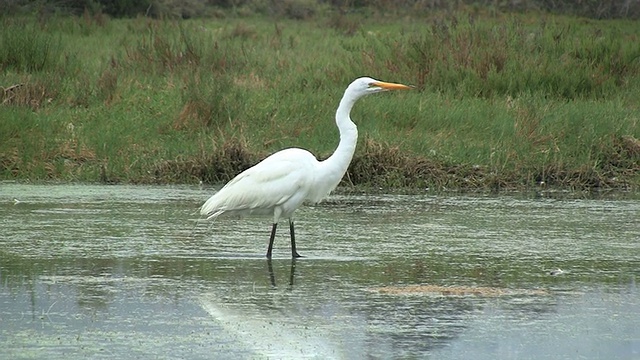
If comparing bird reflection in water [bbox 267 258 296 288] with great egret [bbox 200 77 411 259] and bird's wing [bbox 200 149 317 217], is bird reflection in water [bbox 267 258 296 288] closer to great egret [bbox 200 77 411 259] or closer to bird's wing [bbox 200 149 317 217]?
great egret [bbox 200 77 411 259]

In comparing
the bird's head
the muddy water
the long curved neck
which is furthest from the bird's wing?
the bird's head

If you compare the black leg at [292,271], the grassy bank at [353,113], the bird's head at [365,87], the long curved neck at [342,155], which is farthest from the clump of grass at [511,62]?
the black leg at [292,271]

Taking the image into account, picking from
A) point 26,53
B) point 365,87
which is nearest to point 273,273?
point 365,87

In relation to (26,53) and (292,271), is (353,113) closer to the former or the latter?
(26,53)

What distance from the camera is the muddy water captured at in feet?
17.0

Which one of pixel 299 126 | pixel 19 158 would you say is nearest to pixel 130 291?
pixel 19 158

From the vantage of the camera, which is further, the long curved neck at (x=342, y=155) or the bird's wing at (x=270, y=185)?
the long curved neck at (x=342, y=155)

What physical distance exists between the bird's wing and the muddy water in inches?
12.8

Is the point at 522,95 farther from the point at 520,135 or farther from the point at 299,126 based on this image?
the point at 299,126

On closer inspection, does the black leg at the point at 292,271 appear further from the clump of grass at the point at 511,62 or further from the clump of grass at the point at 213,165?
the clump of grass at the point at 511,62

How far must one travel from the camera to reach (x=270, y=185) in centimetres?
758

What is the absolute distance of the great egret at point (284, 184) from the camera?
7.57m

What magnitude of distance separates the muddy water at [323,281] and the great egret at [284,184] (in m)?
0.29

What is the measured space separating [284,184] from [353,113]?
5.46 m
